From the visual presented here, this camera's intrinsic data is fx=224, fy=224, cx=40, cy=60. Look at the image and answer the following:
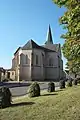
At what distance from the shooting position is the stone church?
75938mm

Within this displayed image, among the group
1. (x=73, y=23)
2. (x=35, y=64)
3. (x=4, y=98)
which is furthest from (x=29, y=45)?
(x=73, y=23)

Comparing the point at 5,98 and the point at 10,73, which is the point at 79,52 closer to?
the point at 5,98

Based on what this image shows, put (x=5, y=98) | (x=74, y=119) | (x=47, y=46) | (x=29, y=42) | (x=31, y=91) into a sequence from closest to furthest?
(x=74, y=119), (x=5, y=98), (x=31, y=91), (x=29, y=42), (x=47, y=46)

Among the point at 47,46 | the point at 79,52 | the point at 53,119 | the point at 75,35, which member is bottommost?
the point at 53,119

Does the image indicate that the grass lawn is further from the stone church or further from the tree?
the stone church

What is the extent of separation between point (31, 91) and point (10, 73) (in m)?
66.5

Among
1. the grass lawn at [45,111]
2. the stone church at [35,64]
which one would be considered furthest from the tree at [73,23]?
the stone church at [35,64]

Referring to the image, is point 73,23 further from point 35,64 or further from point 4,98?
point 35,64

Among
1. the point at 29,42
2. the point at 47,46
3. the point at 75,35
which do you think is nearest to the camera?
the point at 75,35

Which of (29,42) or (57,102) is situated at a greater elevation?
(29,42)

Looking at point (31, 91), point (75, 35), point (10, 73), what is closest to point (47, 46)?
point (10, 73)

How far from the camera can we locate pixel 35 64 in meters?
78.1

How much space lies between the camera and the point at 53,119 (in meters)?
9.29

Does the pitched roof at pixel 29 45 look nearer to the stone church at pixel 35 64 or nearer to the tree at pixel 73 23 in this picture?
the stone church at pixel 35 64
